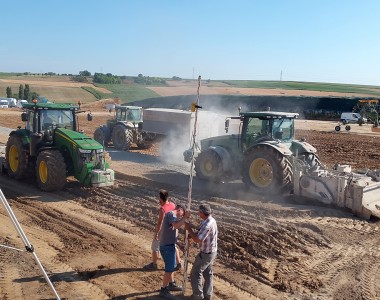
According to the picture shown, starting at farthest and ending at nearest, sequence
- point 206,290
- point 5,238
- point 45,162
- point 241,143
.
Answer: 1. point 241,143
2. point 45,162
3. point 5,238
4. point 206,290

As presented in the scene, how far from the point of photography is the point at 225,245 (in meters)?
8.50

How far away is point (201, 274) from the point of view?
6246mm

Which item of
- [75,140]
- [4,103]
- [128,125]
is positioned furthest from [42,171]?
[4,103]

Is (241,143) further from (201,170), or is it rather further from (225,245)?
(225,245)

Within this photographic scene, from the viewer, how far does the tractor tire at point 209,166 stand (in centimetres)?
1331

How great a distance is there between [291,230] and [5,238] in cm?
559

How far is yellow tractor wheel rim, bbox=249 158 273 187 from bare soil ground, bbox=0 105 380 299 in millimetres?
458

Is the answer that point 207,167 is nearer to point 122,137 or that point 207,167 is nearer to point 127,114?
point 122,137

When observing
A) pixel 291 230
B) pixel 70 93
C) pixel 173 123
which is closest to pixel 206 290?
pixel 291 230

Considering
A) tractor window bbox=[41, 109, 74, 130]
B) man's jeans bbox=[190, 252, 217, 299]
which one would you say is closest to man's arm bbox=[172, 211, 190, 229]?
man's jeans bbox=[190, 252, 217, 299]

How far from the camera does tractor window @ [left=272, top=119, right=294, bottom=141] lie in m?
12.8

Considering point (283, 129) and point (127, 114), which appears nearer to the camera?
point (283, 129)

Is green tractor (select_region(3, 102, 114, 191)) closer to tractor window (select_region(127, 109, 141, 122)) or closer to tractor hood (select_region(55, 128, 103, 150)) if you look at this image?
tractor hood (select_region(55, 128, 103, 150))

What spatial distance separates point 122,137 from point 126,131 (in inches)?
14.8
